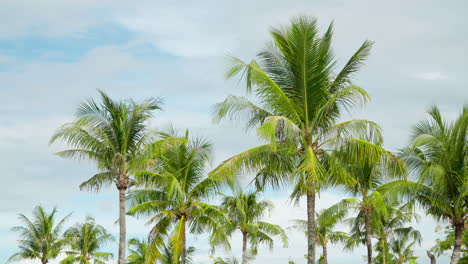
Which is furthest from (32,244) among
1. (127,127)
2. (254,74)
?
(254,74)

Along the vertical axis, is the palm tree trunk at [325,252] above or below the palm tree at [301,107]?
below

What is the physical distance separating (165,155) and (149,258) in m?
4.75

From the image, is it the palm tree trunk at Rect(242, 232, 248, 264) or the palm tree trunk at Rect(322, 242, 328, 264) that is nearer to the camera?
the palm tree trunk at Rect(242, 232, 248, 264)

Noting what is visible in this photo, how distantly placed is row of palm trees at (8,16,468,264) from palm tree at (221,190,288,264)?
6.86 meters

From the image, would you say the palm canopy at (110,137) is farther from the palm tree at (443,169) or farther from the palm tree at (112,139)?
the palm tree at (443,169)

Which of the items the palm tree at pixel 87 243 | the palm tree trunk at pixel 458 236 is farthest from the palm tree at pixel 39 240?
the palm tree trunk at pixel 458 236

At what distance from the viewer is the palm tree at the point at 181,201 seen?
95.3ft

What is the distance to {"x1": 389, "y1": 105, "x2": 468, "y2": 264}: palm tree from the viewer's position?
81.0 ft

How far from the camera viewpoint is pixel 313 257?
19.4m

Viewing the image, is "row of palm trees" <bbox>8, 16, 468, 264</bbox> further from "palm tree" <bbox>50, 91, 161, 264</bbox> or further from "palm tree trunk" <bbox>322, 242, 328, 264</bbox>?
"palm tree trunk" <bbox>322, 242, 328, 264</bbox>

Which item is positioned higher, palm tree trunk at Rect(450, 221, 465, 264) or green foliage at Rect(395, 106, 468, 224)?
green foliage at Rect(395, 106, 468, 224)

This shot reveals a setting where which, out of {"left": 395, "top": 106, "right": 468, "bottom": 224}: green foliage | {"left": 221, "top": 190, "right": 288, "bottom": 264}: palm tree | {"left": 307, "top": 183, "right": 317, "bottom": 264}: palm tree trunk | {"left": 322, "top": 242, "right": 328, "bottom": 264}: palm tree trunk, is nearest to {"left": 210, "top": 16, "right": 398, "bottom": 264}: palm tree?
{"left": 307, "top": 183, "right": 317, "bottom": 264}: palm tree trunk

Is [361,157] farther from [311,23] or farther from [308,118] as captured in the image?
[311,23]

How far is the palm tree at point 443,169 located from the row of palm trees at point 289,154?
0.13ft
